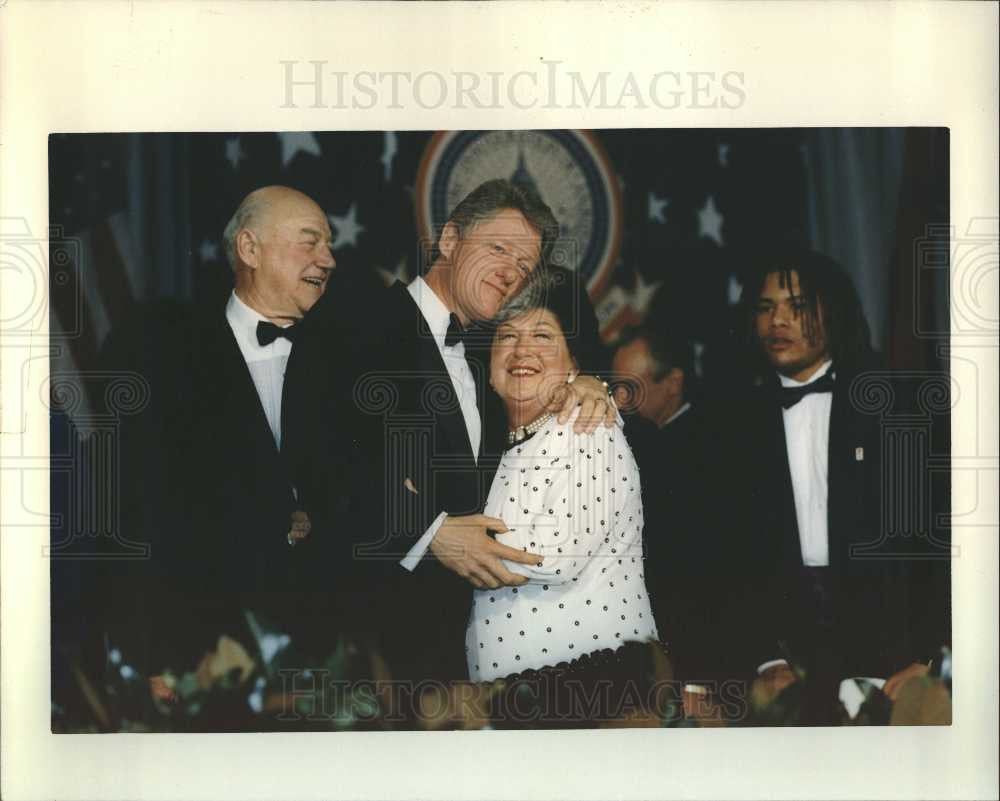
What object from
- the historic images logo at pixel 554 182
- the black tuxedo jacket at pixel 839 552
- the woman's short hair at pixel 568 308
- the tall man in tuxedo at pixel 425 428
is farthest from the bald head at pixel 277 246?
the black tuxedo jacket at pixel 839 552

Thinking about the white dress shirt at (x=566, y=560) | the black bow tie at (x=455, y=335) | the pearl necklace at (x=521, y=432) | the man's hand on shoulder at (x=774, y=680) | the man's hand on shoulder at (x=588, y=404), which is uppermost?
the black bow tie at (x=455, y=335)

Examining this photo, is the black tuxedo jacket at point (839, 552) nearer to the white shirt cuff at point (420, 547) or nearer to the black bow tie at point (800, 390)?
the black bow tie at point (800, 390)

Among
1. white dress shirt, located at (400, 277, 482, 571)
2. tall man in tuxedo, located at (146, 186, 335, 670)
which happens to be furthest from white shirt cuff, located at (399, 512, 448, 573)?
tall man in tuxedo, located at (146, 186, 335, 670)

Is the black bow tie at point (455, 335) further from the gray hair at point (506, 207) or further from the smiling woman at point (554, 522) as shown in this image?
the gray hair at point (506, 207)

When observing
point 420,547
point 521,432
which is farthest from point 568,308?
point 420,547

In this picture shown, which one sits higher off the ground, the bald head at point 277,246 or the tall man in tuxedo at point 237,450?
the bald head at point 277,246

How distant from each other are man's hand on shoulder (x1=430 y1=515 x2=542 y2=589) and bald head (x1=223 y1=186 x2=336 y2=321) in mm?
846

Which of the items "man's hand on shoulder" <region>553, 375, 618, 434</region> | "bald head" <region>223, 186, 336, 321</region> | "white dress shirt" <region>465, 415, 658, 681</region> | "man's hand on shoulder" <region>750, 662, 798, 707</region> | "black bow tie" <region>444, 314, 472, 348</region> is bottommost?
"man's hand on shoulder" <region>750, 662, 798, 707</region>

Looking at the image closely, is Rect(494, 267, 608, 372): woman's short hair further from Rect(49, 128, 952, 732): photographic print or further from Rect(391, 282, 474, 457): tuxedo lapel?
Rect(391, 282, 474, 457): tuxedo lapel

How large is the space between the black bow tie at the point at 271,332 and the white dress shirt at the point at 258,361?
0.03ft

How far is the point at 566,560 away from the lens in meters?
3.57

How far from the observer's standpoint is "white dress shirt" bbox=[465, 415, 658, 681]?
3.57m

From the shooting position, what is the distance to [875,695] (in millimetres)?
3605

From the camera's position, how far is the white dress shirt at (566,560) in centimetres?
357
